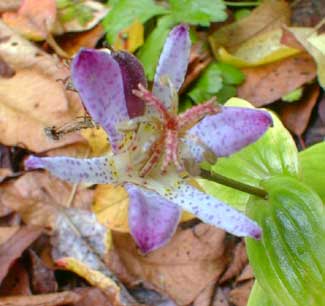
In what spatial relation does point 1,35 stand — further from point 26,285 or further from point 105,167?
point 105,167

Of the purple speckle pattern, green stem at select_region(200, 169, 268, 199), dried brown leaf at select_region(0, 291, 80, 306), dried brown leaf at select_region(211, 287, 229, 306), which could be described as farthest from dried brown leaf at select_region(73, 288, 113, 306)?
the purple speckle pattern

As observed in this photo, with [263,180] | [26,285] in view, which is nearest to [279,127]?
[263,180]

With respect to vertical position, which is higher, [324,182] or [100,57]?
[100,57]

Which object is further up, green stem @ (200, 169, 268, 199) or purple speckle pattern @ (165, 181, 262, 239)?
purple speckle pattern @ (165, 181, 262, 239)

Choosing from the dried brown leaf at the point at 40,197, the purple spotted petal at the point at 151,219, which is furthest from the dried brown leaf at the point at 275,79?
the purple spotted petal at the point at 151,219

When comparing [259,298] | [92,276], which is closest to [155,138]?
[259,298]

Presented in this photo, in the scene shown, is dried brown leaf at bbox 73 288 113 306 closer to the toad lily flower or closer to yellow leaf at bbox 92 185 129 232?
yellow leaf at bbox 92 185 129 232

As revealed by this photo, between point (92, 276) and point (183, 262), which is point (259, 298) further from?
point (92, 276)
